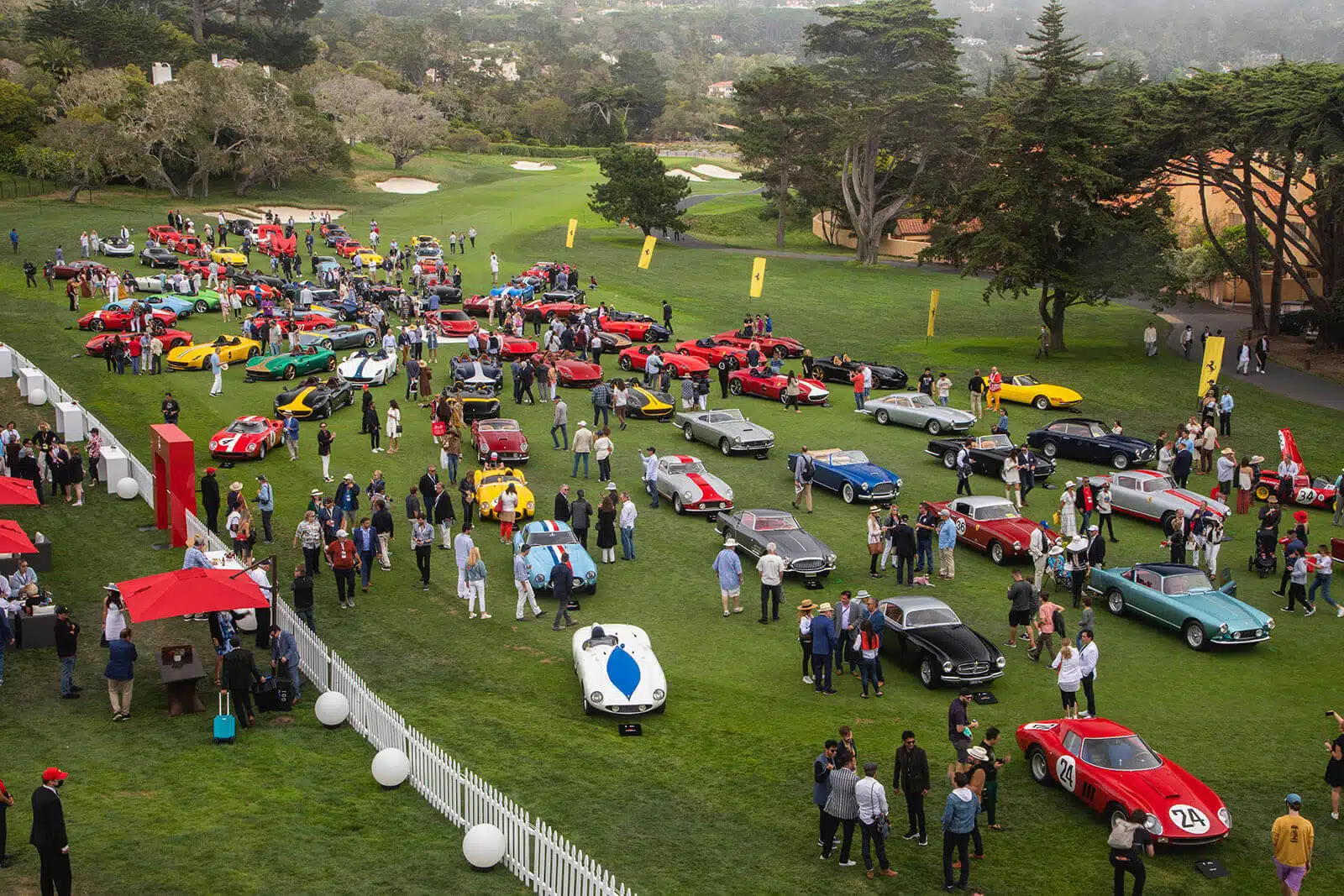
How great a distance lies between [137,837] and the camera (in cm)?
1271

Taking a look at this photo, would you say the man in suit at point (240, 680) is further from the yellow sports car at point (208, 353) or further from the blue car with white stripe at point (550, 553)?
the yellow sports car at point (208, 353)

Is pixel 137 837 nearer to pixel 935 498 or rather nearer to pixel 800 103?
pixel 935 498

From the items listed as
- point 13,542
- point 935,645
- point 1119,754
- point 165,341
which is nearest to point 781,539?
point 935,645

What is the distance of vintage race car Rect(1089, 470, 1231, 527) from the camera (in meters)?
27.3

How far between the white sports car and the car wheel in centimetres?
941

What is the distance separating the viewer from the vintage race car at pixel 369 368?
37.6 meters

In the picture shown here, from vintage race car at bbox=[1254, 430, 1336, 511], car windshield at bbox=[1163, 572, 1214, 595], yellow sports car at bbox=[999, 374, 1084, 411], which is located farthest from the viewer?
yellow sports car at bbox=[999, 374, 1084, 411]

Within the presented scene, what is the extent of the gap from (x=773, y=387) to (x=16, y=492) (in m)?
23.4

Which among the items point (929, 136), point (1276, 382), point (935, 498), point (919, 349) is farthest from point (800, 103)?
point (935, 498)

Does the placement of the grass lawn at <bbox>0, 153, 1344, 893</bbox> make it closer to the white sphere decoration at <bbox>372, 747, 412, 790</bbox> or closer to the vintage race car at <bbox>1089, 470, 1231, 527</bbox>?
the white sphere decoration at <bbox>372, 747, 412, 790</bbox>

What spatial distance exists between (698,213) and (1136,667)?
7693 centimetres

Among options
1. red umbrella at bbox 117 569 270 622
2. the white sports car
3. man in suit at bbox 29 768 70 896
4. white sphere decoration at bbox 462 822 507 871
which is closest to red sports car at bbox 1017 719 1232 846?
the white sports car

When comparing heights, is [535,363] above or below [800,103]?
below

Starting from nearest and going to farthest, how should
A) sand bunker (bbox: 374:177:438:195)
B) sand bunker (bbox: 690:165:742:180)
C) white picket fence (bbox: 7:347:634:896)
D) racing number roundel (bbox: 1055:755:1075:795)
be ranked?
white picket fence (bbox: 7:347:634:896) → racing number roundel (bbox: 1055:755:1075:795) → sand bunker (bbox: 374:177:438:195) → sand bunker (bbox: 690:165:742:180)
